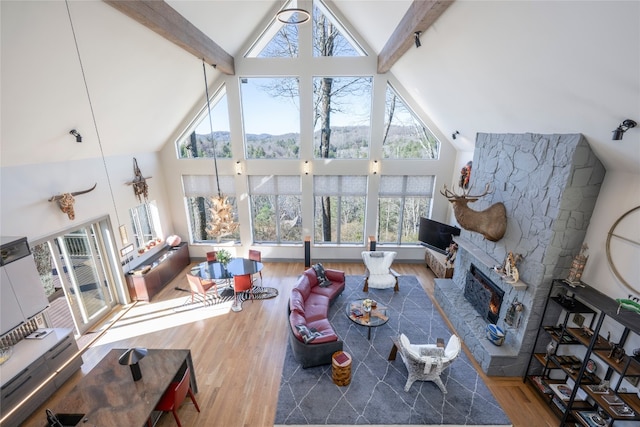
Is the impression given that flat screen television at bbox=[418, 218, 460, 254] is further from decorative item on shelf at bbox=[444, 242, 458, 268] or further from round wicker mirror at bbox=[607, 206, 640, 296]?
round wicker mirror at bbox=[607, 206, 640, 296]

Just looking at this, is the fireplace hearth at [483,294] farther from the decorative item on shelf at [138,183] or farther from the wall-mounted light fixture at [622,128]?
the decorative item on shelf at [138,183]

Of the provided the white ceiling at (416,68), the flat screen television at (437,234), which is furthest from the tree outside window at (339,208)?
the white ceiling at (416,68)

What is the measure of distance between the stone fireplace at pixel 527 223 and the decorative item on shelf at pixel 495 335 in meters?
0.10

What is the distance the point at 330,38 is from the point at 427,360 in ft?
26.6

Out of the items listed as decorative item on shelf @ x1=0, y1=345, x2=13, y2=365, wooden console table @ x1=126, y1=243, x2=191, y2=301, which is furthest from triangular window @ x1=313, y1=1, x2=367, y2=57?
decorative item on shelf @ x1=0, y1=345, x2=13, y2=365

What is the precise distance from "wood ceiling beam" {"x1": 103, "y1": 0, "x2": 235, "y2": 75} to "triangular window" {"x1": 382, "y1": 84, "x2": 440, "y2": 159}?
15.8 ft

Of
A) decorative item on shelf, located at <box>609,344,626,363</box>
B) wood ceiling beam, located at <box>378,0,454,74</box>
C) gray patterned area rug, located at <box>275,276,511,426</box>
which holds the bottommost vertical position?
gray patterned area rug, located at <box>275,276,511,426</box>

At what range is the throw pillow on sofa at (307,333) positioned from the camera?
4785mm

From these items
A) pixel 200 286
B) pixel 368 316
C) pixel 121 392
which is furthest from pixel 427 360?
pixel 200 286

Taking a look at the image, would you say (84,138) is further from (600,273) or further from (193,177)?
(600,273)

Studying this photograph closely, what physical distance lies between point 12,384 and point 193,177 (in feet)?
19.7

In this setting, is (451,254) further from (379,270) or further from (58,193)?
(58,193)

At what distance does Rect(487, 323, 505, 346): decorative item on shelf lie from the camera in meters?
4.82

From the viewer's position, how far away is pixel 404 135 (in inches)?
326
